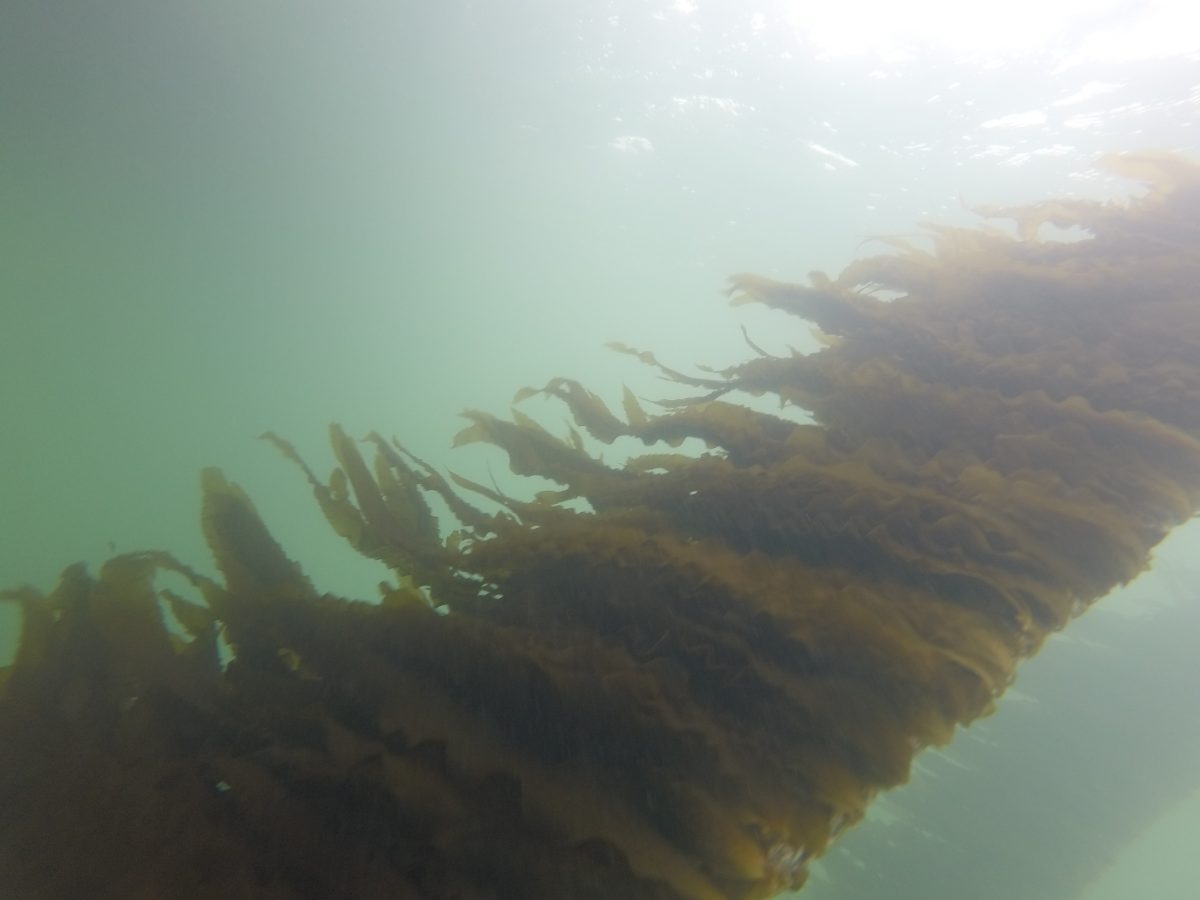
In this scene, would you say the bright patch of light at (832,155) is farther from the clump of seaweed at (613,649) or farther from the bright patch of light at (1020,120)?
the clump of seaweed at (613,649)

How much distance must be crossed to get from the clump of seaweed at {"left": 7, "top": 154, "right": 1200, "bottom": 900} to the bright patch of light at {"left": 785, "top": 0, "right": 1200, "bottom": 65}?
13.3 m

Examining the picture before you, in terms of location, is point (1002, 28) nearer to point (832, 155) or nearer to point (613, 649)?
point (832, 155)

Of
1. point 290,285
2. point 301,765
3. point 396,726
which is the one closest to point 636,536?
point 396,726


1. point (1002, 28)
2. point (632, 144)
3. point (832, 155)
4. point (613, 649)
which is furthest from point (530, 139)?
point (613, 649)

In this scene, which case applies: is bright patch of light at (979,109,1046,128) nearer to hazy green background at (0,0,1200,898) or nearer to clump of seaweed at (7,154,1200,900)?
hazy green background at (0,0,1200,898)

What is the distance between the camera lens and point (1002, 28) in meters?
11.9

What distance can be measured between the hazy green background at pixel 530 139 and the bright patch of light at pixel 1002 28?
6 centimetres

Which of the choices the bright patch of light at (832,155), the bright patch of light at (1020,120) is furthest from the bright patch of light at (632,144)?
the bright patch of light at (1020,120)

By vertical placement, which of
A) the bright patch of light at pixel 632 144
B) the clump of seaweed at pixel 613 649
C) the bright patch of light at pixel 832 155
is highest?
the bright patch of light at pixel 632 144

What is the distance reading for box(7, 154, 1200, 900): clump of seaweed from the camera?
0.96 meters

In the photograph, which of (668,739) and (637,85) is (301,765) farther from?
(637,85)

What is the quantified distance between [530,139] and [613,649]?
25660mm

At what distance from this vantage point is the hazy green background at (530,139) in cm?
1216

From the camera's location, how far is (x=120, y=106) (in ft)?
47.9
